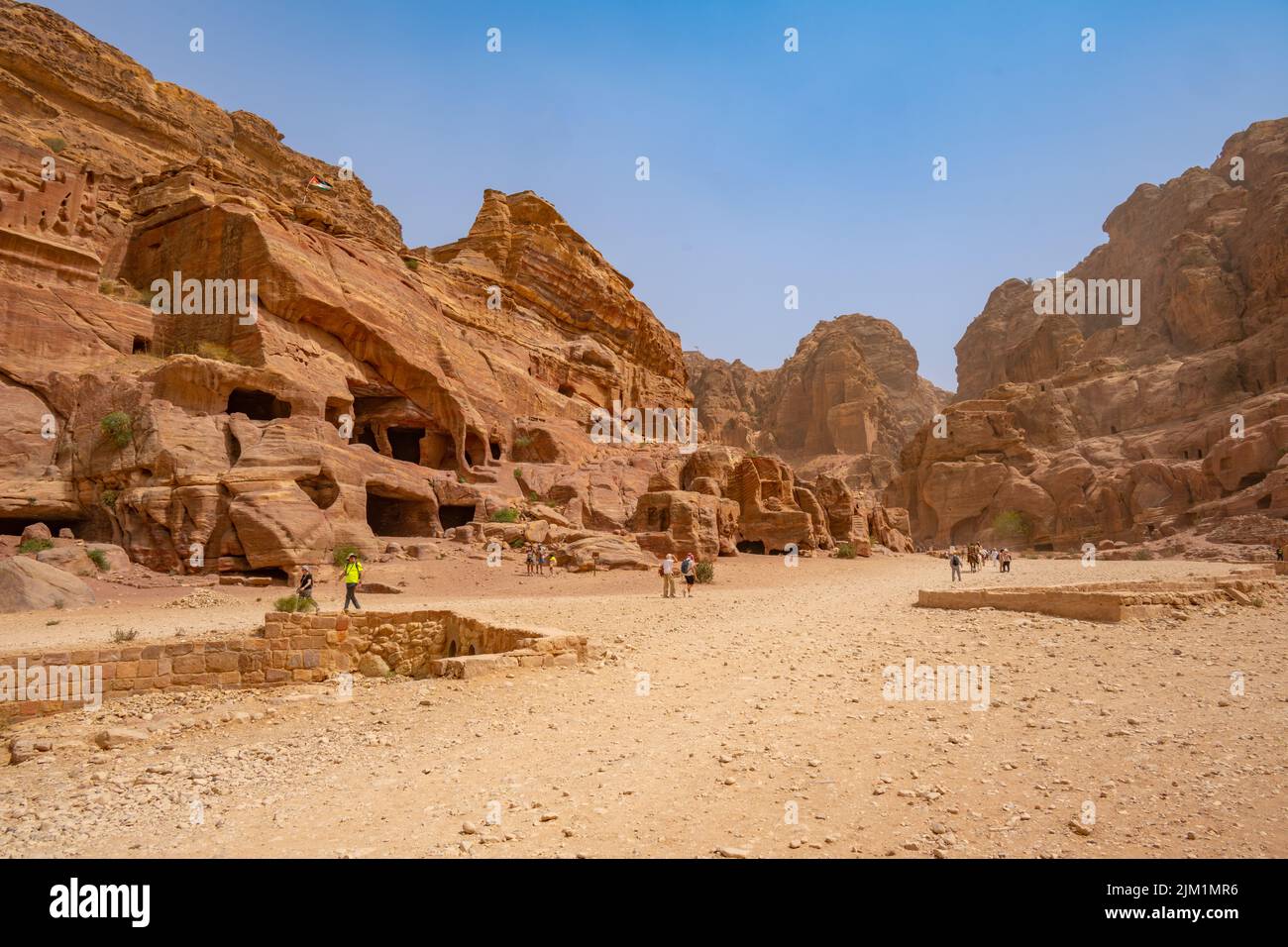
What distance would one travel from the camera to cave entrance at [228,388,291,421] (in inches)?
1137

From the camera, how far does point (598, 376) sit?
5403cm

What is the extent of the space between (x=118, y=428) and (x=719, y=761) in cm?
2370

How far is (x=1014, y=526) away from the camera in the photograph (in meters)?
57.8

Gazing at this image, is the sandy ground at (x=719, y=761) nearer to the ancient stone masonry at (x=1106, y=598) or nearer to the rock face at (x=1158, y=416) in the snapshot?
the ancient stone masonry at (x=1106, y=598)

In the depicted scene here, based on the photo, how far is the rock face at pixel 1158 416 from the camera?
47062mm

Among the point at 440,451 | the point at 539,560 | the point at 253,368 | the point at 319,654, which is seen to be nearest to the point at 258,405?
the point at 253,368

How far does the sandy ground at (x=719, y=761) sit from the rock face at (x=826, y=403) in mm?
84844

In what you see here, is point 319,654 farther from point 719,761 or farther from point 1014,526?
point 1014,526

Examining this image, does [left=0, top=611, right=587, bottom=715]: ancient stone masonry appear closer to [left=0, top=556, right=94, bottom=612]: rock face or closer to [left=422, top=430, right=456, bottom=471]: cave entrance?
[left=0, top=556, right=94, bottom=612]: rock face

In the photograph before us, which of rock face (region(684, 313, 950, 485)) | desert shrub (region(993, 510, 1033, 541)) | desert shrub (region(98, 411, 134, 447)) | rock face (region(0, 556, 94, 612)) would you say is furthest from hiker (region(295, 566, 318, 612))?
rock face (region(684, 313, 950, 485))

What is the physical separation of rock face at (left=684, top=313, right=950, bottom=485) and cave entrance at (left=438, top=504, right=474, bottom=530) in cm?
6712

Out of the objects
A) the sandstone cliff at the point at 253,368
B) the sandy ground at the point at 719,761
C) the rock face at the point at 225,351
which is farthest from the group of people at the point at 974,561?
the rock face at the point at 225,351
